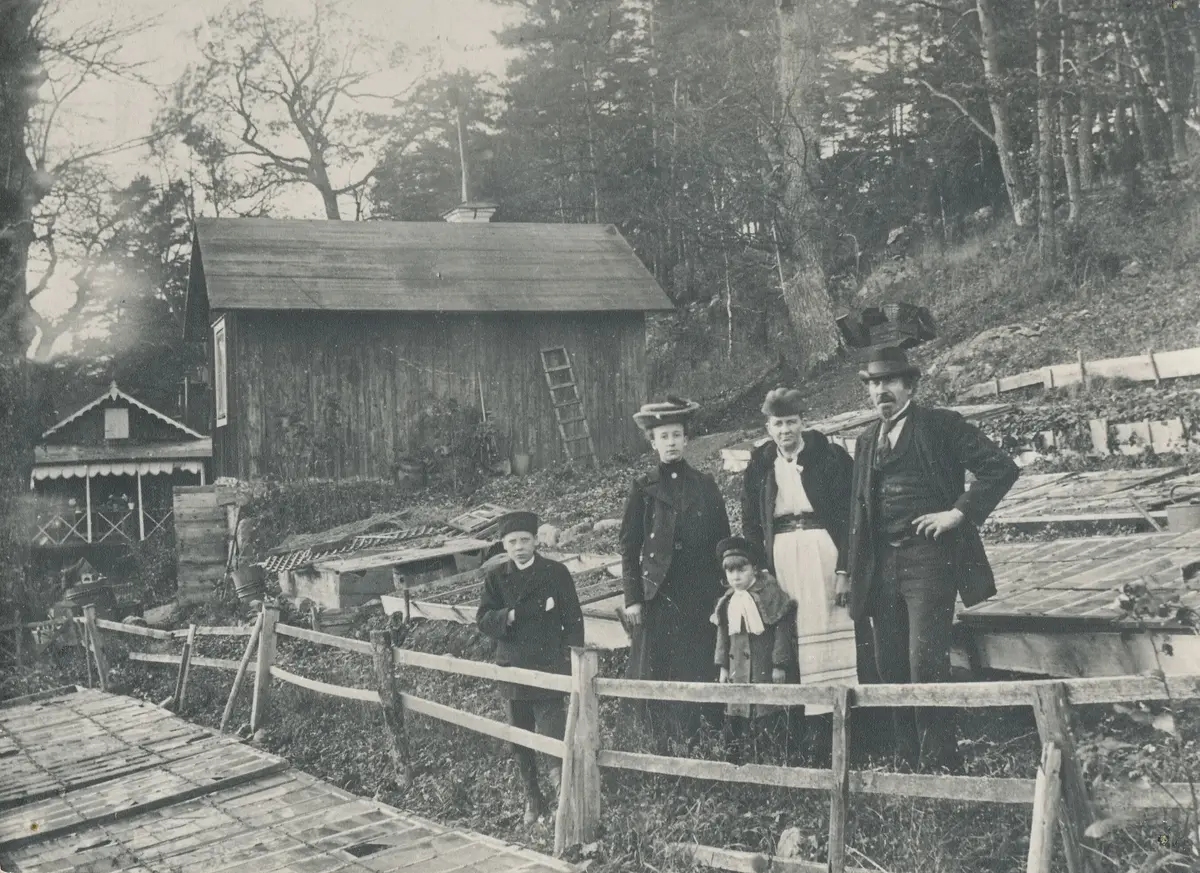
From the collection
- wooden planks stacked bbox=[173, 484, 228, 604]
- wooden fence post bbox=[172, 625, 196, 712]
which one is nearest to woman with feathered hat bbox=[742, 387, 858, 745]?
wooden fence post bbox=[172, 625, 196, 712]

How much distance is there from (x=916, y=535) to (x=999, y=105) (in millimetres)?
16660

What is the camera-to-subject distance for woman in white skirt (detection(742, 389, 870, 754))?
5.52 metres

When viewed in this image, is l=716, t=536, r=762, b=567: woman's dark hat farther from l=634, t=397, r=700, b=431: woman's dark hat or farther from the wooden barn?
the wooden barn

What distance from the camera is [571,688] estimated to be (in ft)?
17.9

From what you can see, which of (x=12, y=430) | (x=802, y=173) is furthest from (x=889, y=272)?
(x=12, y=430)

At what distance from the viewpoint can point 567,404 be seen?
69.3ft

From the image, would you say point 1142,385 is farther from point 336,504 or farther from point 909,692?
point 336,504

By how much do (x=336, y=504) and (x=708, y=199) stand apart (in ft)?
45.2

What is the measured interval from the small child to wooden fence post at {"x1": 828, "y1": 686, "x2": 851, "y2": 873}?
1.03 m

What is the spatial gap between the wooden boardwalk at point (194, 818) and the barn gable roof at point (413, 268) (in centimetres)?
1155

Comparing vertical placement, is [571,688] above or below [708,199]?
below

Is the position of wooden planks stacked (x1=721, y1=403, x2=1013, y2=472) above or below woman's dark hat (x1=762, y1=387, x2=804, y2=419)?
below

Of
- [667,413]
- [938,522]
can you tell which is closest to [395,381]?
[667,413]

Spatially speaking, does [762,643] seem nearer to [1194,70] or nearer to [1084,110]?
[1194,70]
